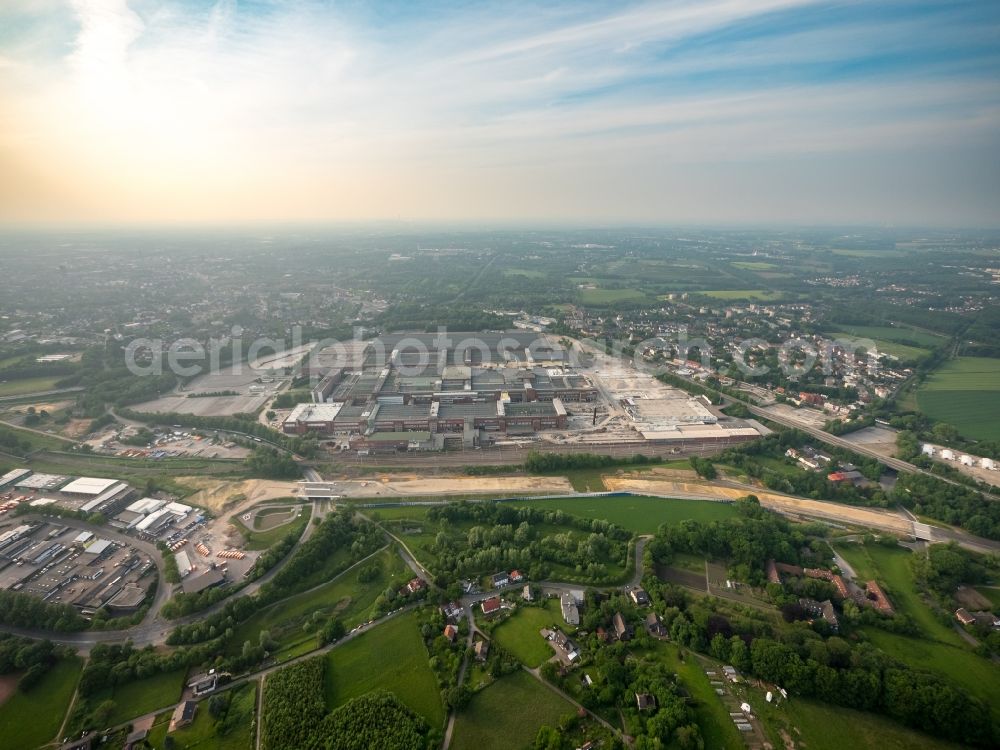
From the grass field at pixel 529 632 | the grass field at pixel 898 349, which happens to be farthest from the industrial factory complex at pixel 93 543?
the grass field at pixel 898 349

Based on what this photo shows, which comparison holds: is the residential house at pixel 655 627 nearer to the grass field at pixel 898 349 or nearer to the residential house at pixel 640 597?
the residential house at pixel 640 597

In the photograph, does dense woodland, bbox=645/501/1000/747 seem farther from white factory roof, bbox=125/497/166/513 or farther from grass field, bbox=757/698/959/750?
white factory roof, bbox=125/497/166/513

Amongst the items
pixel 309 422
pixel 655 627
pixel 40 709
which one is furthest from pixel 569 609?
pixel 309 422

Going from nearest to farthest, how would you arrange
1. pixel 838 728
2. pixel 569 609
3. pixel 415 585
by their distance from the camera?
1. pixel 838 728
2. pixel 569 609
3. pixel 415 585

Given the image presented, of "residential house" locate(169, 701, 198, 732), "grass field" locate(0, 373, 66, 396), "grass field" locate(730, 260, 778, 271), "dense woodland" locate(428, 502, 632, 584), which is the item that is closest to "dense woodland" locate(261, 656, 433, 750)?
"residential house" locate(169, 701, 198, 732)

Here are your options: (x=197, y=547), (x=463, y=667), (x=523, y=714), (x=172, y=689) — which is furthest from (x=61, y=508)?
(x=523, y=714)

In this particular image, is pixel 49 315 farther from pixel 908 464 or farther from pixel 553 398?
pixel 908 464

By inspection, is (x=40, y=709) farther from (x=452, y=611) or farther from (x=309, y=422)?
(x=309, y=422)
